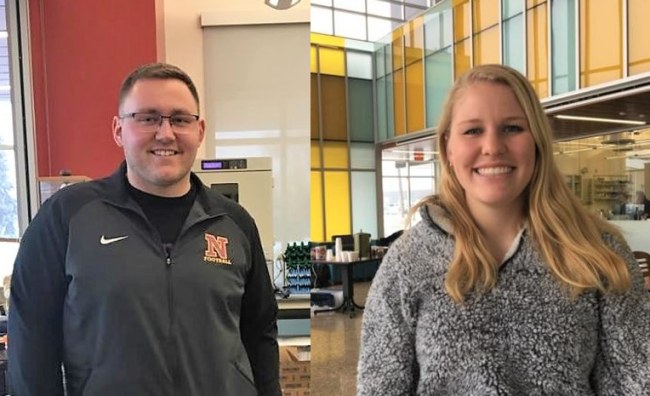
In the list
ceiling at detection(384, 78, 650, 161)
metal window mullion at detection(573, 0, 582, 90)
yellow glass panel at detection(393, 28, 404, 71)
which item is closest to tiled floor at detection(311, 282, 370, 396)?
ceiling at detection(384, 78, 650, 161)

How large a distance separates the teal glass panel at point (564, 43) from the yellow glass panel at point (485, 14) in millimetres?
619

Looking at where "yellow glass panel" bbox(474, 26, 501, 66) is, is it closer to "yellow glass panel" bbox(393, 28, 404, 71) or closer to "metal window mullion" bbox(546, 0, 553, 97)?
"yellow glass panel" bbox(393, 28, 404, 71)

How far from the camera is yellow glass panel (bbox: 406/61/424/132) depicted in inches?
90.4

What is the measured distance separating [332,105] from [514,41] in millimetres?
1262

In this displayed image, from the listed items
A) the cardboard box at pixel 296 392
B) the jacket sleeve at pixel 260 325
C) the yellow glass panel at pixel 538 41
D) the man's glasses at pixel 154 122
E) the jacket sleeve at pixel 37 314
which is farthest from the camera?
the yellow glass panel at pixel 538 41

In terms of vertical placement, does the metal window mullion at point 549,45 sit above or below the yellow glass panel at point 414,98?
above

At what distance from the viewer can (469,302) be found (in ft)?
3.21

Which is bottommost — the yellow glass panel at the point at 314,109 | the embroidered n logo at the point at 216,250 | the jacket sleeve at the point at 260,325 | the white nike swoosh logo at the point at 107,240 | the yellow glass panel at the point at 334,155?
the jacket sleeve at the point at 260,325

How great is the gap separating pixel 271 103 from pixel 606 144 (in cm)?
310

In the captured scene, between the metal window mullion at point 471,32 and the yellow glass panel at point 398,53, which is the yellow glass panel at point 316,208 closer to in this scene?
the yellow glass panel at point 398,53

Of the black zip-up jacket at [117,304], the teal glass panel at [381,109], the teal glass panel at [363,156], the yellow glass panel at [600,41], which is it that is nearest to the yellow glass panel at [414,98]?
the teal glass panel at [381,109]

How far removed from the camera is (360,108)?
2148 mm

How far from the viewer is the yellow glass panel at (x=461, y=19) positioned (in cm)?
252

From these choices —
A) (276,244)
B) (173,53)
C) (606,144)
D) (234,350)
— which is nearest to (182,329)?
(234,350)
